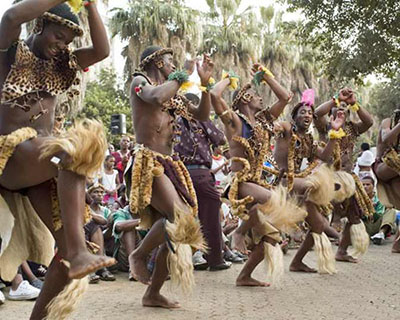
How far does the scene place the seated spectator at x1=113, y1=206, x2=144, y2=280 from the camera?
23.5 feet

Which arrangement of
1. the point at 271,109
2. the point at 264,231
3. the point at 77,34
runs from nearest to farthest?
the point at 77,34, the point at 264,231, the point at 271,109

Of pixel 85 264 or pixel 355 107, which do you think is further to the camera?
pixel 355 107

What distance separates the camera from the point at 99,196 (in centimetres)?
754

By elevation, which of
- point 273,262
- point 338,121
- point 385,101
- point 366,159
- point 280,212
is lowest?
point 273,262

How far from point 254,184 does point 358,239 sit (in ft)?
7.89

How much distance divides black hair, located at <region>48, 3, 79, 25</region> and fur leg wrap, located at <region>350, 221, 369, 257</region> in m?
5.20

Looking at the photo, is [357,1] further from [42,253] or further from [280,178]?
[42,253]

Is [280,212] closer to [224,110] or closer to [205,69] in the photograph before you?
[224,110]

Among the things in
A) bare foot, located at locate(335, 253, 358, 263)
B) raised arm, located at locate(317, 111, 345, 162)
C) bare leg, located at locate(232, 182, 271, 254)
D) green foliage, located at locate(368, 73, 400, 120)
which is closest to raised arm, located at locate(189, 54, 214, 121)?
bare leg, located at locate(232, 182, 271, 254)

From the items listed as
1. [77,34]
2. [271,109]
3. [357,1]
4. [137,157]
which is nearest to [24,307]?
[137,157]

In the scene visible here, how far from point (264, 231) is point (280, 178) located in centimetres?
99

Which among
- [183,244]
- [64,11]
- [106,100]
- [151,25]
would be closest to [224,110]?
[183,244]

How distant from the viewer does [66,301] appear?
3375 mm

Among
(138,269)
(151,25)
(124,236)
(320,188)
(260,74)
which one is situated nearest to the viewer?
(138,269)
